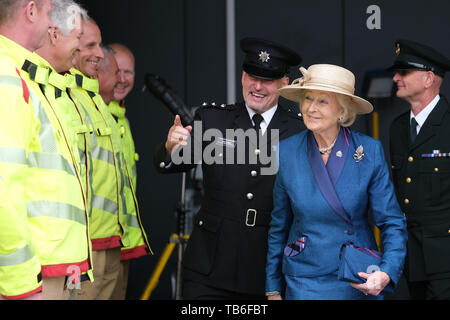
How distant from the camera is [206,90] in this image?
195 inches

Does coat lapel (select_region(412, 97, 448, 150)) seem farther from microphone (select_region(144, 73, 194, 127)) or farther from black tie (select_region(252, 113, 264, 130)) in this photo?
microphone (select_region(144, 73, 194, 127))

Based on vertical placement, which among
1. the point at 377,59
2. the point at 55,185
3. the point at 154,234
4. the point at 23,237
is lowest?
the point at 154,234

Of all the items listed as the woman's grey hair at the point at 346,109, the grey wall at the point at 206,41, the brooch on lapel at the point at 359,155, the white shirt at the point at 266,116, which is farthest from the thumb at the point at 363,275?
the grey wall at the point at 206,41

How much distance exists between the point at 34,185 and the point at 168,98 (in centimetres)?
236

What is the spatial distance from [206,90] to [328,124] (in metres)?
2.62

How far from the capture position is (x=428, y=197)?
10.1 ft

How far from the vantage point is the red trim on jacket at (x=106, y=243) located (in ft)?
10.3

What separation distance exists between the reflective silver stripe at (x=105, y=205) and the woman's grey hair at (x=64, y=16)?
2.86 feet

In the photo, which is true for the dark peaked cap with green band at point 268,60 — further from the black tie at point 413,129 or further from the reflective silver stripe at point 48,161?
the reflective silver stripe at point 48,161

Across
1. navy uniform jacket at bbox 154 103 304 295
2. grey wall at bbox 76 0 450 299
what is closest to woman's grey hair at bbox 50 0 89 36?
navy uniform jacket at bbox 154 103 304 295

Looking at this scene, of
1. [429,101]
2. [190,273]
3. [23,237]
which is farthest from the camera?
[429,101]

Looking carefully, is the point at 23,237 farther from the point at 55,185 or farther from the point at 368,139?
the point at 368,139

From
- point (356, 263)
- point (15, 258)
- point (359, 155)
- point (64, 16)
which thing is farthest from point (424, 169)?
point (15, 258)
